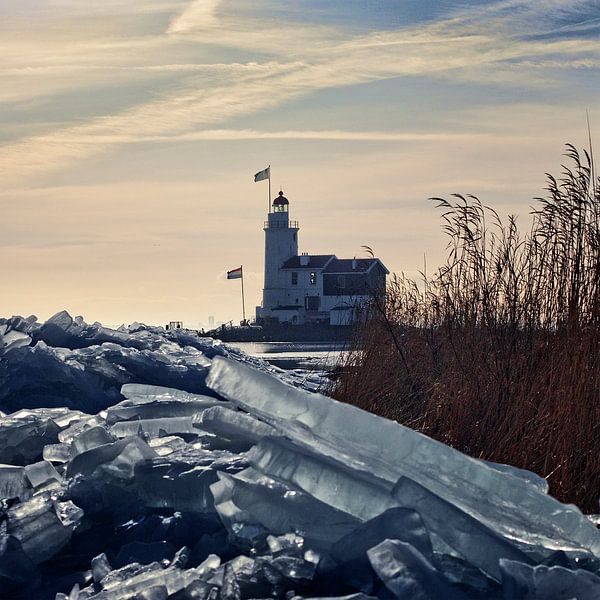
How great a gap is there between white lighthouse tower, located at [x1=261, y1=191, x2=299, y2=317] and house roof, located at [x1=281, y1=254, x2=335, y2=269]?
1.63 ft

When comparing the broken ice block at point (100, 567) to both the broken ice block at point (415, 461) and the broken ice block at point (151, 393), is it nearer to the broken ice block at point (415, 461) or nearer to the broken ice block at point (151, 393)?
the broken ice block at point (415, 461)

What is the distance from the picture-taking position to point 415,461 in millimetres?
3436

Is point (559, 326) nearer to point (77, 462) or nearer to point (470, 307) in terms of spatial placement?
point (470, 307)

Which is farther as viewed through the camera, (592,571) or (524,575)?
(592,571)

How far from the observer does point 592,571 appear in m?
3.24

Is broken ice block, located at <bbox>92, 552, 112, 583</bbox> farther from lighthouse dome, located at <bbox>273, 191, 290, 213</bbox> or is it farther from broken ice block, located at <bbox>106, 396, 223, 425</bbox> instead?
lighthouse dome, located at <bbox>273, 191, 290, 213</bbox>

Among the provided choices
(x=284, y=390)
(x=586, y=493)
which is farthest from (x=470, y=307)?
(x=284, y=390)

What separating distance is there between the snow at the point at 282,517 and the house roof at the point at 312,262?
56885 mm

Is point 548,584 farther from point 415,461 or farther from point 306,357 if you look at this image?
point 306,357

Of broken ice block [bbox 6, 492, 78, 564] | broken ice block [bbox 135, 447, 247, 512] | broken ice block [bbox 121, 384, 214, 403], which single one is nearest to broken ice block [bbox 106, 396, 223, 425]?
broken ice block [bbox 121, 384, 214, 403]

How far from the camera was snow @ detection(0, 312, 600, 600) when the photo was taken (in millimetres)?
3076

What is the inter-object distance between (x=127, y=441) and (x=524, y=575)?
180cm

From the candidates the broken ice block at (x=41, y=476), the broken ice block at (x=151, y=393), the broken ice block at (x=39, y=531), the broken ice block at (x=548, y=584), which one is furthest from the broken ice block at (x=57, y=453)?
the broken ice block at (x=548, y=584)

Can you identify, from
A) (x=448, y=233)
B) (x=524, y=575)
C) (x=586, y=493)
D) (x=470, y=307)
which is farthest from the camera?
(x=448, y=233)
